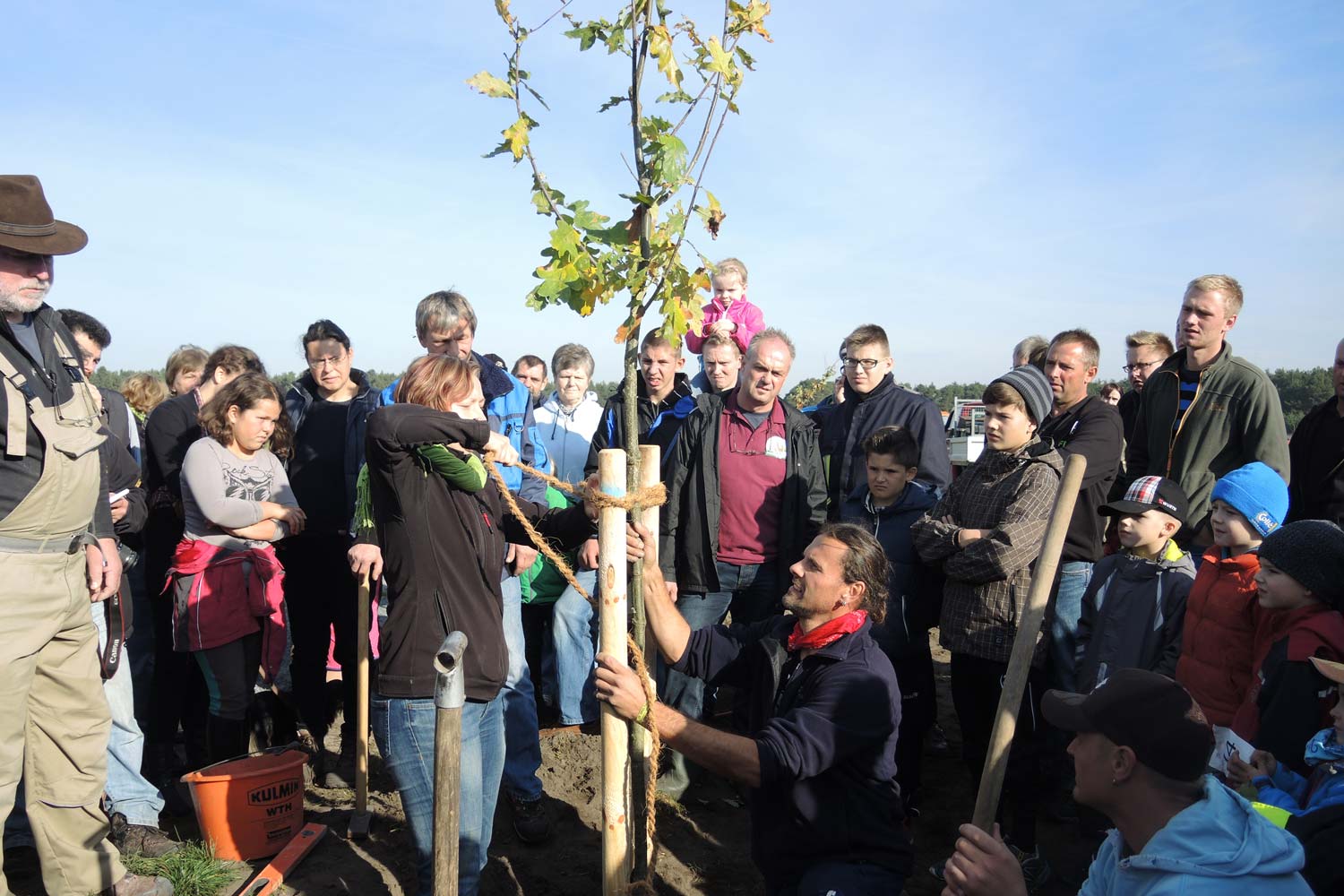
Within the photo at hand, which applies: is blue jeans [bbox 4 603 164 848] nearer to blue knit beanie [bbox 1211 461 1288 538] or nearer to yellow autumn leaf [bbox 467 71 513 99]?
yellow autumn leaf [bbox 467 71 513 99]

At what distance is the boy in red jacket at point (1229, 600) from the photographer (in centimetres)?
359

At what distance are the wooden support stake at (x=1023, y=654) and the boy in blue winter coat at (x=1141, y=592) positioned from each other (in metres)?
1.68

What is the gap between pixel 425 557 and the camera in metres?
3.00

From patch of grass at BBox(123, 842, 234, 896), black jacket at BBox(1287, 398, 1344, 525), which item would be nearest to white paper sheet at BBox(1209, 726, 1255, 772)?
black jacket at BBox(1287, 398, 1344, 525)

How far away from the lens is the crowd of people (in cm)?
276

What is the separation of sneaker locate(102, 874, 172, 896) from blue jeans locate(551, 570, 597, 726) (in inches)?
90.5

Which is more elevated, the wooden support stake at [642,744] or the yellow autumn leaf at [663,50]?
the yellow autumn leaf at [663,50]

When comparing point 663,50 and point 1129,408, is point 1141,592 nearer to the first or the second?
point 1129,408

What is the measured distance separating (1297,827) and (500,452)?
2.71m

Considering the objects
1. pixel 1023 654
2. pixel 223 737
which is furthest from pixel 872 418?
pixel 223 737

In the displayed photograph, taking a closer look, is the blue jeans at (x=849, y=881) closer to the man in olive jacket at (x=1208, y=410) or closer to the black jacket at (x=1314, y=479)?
the man in olive jacket at (x=1208, y=410)

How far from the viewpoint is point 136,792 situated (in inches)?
165

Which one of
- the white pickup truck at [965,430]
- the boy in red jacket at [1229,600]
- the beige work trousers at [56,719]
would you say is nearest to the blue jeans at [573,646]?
the beige work trousers at [56,719]

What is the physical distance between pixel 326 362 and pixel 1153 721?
180 inches
